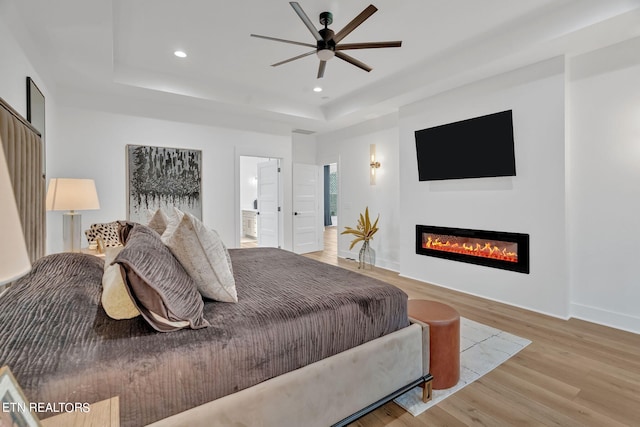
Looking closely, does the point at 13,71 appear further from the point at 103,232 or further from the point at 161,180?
the point at 161,180

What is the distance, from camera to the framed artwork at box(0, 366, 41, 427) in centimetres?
58

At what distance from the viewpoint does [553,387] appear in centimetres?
200

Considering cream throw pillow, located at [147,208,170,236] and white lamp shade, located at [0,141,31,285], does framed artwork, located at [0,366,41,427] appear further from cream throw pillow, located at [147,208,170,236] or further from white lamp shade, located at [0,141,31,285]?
cream throw pillow, located at [147,208,170,236]

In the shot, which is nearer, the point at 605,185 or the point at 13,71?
the point at 13,71

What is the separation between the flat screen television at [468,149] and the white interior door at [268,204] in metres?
2.89

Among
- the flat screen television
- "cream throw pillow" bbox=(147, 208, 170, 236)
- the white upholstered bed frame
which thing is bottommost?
the white upholstered bed frame

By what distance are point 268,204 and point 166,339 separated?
5.19 meters

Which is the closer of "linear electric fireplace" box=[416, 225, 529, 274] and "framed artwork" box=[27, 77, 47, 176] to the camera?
"framed artwork" box=[27, 77, 47, 176]

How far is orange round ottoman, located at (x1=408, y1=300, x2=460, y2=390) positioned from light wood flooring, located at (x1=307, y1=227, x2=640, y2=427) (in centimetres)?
10

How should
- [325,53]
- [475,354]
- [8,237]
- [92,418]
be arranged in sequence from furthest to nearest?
1. [325,53]
2. [475,354]
3. [92,418]
4. [8,237]

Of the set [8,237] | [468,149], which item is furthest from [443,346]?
[468,149]

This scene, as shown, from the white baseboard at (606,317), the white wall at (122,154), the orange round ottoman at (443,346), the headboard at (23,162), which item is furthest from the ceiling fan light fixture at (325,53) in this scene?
the white baseboard at (606,317)

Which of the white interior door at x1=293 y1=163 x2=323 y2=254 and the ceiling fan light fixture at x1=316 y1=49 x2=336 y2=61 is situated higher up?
the ceiling fan light fixture at x1=316 y1=49 x2=336 y2=61

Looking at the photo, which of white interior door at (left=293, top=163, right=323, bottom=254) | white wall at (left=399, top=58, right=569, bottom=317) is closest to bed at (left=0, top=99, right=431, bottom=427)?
white wall at (left=399, top=58, right=569, bottom=317)
